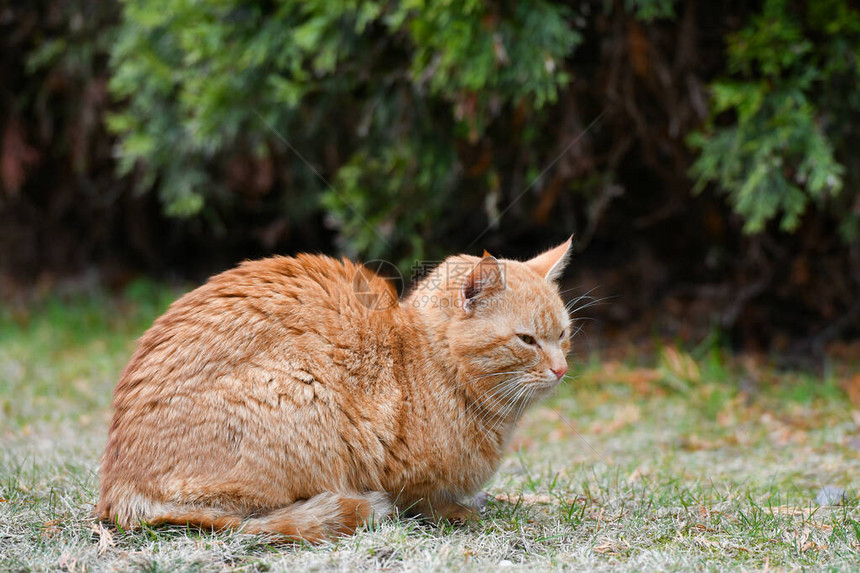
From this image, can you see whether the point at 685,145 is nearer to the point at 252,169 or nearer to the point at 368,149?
the point at 368,149

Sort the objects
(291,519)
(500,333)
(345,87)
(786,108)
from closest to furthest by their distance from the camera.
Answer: (291,519) → (500,333) → (786,108) → (345,87)

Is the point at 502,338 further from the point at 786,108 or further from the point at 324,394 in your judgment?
the point at 786,108

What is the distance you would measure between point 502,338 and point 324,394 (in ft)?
1.92

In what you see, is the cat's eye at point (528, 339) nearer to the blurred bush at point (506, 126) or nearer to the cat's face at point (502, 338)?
the cat's face at point (502, 338)

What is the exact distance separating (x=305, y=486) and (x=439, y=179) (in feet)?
8.59

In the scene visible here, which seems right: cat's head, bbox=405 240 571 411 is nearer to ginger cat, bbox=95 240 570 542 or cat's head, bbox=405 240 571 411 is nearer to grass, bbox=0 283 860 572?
ginger cat, bbox=95 240 570 542

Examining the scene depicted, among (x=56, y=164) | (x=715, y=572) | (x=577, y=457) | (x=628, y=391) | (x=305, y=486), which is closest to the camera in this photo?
(x=715, y=572)

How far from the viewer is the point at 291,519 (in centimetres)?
216

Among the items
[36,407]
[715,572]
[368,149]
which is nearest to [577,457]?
[715,572]

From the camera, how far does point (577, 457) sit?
357cm

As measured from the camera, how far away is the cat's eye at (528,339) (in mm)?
2447

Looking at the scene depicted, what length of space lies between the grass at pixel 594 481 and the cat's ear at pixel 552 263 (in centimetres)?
66

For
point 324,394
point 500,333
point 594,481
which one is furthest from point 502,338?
point 594,481

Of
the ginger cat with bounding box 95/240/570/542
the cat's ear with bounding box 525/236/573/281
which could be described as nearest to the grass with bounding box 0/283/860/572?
the ginger cat with bounding box 95/240/570/542
